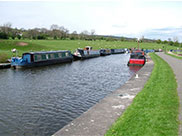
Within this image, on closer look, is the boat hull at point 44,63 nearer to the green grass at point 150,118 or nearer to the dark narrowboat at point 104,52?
the dark narrowboat at point 104,52

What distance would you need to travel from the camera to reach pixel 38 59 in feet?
96.3

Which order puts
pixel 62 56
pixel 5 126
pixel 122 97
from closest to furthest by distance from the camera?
pixel 5 126 < pixel 122 97 < pixel 62 56

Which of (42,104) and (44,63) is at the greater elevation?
(44,63)

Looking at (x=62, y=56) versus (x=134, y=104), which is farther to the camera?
(x=62, y=56)

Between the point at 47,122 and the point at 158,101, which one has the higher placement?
the point at 158,101

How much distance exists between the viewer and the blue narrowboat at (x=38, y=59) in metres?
26.6

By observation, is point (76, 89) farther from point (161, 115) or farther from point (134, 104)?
point (161, 115)

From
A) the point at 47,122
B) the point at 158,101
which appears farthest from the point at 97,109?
the point at 158,101

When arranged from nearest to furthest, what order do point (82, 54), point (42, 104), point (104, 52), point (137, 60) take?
point (42, 104), point (137, 60), point (82, 54), point (104, 52)

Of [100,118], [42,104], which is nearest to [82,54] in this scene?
[42,104]

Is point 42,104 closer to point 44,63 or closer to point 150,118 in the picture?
point 150,118

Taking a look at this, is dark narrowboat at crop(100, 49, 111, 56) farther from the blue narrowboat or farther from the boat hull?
the blue narrowboat

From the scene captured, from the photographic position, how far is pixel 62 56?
3625cm

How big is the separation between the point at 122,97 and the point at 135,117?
327cm
